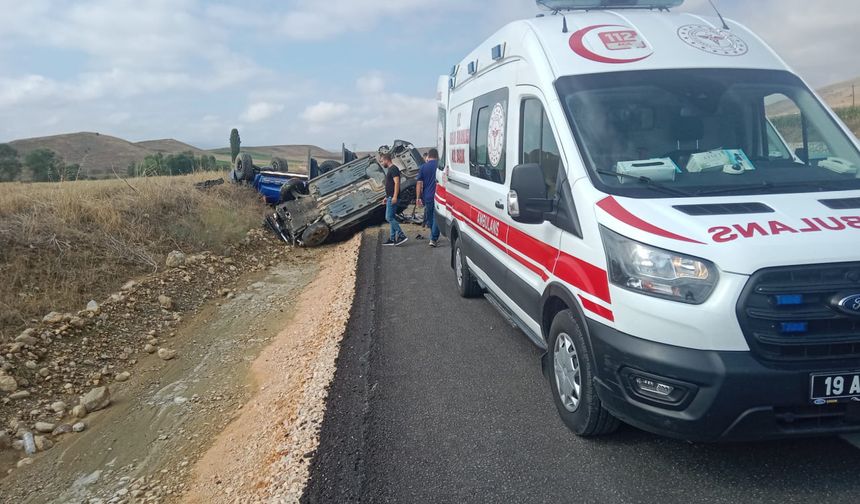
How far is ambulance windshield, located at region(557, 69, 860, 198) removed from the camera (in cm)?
364

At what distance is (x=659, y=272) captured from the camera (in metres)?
3.01

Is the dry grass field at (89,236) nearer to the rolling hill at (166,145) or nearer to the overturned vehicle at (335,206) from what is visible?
the overturned vehicle at (335,206)

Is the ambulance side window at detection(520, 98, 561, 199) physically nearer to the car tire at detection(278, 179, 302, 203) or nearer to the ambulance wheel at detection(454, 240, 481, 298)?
the ambulance wheel at detection(454, 240, 481, 298)

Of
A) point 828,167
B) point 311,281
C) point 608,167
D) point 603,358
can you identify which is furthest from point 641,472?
point 311,281

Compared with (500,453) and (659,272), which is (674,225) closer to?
(659,272)

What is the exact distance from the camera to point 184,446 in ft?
17.3

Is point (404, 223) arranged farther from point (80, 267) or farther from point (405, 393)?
point (405, 393)

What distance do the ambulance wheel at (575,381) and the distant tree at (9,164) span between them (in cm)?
2664

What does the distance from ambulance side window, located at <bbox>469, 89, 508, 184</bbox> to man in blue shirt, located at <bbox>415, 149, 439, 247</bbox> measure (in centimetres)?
506

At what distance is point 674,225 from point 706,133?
1257mm

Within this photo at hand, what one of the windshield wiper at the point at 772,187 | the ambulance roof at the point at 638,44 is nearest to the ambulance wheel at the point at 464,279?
the ambulance roof at the point at 638,44

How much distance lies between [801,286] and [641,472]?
4.22 ft

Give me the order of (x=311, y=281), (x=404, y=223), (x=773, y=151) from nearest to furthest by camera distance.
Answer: (x=773, y=151) → (x=311, y=281) → (x=404, y=223)

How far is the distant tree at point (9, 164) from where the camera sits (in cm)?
2550
